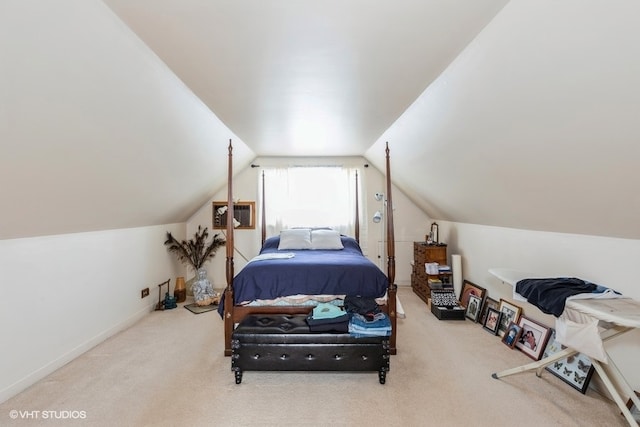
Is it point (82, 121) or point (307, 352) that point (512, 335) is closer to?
point (307, 352)

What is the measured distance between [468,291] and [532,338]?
1137 millimetres

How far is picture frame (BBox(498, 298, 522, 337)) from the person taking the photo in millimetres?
2900

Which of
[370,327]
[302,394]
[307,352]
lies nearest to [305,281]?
[307,352]

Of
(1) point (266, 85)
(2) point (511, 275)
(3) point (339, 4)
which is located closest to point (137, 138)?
(1) point (266, 85)

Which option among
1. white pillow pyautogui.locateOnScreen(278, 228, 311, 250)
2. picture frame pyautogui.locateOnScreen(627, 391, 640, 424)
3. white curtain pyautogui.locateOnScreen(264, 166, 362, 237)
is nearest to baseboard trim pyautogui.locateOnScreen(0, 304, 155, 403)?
white pillow pyautogui.locateOnScreen(278, 228, 311, 250)

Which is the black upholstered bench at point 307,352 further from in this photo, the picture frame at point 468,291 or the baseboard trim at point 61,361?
the picture frame at point 468,291

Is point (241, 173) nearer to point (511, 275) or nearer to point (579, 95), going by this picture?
point (511, 275)

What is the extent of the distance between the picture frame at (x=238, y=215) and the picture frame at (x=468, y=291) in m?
3.27

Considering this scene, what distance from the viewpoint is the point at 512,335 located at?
2.79 metres

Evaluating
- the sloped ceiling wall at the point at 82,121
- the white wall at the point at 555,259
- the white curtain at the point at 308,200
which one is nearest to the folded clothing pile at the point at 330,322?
the white wall at the point at 555,259

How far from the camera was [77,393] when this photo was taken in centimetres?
206

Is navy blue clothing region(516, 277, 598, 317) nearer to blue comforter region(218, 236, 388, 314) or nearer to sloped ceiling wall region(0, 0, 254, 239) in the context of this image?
blue comforter region(218, 236, 388, 314)

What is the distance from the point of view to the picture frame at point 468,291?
350cm

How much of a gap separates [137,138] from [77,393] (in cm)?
188
